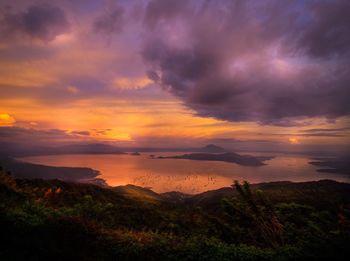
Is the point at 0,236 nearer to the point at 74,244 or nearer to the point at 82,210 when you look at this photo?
the point at 74,244

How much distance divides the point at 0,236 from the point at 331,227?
12.6 metres

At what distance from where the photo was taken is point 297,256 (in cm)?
727

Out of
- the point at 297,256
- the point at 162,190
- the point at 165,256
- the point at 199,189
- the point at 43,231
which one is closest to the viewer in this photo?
the point at 297,256

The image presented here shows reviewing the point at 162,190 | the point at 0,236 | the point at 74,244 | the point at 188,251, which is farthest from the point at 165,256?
the point at 162,190

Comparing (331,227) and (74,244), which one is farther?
(331,227)

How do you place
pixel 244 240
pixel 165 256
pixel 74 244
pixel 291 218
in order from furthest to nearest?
1. pixel 291 218
2. pixel 244 240
3. pixel 74 244
4. pixel 165 256

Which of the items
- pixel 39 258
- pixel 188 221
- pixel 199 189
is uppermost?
pixel 39 258

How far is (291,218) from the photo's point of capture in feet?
52.2

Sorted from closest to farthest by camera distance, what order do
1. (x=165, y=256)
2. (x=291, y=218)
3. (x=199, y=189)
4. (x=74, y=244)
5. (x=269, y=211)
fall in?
(x=165, y=256)
(x=74, y=244)
(x=269, y=211)
(x=291, y=218)
(x=199, y=189)

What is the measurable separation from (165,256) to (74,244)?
2913 mm

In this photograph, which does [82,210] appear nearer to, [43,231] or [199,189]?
[43,231]

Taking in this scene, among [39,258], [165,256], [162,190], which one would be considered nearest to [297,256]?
[165,256]

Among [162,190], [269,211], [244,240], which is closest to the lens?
[244,240]

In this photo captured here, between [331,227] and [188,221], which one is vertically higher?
Answer: [331,227]
